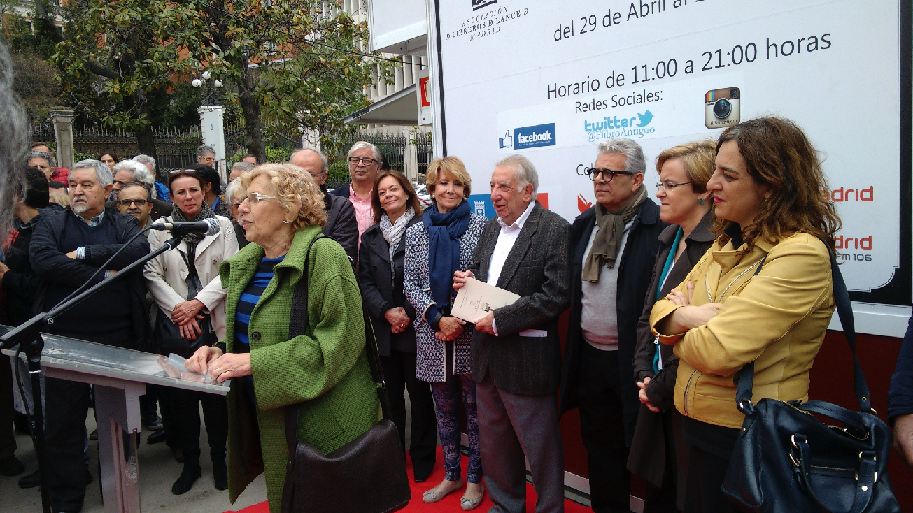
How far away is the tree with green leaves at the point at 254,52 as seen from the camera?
11141 mm

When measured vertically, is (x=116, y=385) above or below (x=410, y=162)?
below

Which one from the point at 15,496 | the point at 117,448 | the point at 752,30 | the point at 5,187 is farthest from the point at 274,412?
the point at 15,496

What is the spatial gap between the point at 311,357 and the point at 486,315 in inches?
42.7

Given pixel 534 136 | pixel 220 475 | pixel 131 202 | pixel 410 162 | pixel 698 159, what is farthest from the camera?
pixel 410 162

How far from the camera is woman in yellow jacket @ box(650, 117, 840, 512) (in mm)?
1817

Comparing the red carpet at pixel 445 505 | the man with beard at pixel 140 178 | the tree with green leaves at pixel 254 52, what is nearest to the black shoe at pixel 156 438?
the red carpet at pixel 445 505

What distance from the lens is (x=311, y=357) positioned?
2.50 meters

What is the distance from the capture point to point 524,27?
386cm

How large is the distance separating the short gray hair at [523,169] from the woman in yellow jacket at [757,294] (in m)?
1.49

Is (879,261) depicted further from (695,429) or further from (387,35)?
(387,35)

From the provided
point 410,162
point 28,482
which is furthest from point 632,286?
point 410,162

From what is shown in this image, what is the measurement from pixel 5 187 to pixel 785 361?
6.85 feet

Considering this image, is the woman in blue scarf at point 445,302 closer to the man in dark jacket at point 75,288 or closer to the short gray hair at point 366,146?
the short gray hair at point 366,146

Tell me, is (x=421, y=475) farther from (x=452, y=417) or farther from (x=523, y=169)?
(x=523, y=169)
